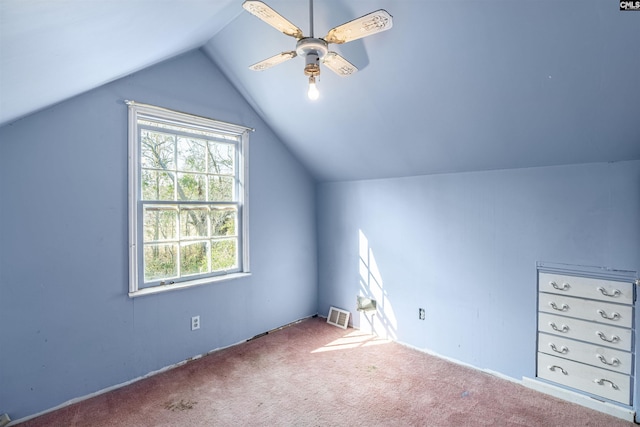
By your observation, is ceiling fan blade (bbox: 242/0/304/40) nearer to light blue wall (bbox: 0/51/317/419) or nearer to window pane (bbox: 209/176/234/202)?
light blue wall (bbox: 0/51/317/419)

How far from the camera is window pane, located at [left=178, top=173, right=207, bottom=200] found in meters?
3.11

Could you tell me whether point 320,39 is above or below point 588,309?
above

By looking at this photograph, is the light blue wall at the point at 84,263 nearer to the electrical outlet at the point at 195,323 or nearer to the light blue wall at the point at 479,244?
the electrical outlet at the point at 195,323

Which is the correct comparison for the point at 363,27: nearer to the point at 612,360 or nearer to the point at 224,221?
the point at 224,221

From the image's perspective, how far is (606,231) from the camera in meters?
2.34

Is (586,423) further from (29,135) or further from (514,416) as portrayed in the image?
(29,135)

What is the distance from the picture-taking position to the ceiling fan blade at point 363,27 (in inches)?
58.9

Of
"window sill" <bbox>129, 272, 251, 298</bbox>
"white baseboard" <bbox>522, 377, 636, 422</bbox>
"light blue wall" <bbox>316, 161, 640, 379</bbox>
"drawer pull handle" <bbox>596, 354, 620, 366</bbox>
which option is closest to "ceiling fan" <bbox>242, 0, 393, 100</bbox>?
"light blue wall" <bbox>316, 161, 640, 379</bbox>

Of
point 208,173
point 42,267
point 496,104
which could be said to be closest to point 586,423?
point 496,104

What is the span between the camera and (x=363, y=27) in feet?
5.28

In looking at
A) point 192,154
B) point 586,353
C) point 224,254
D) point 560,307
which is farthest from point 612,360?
point 192,154

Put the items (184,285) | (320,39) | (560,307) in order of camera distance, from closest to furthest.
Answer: (320,39) → (560,307) → (184,285)

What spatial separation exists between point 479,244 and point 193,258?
8.89 feet

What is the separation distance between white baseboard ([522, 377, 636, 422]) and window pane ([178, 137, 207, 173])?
11.4 ft
